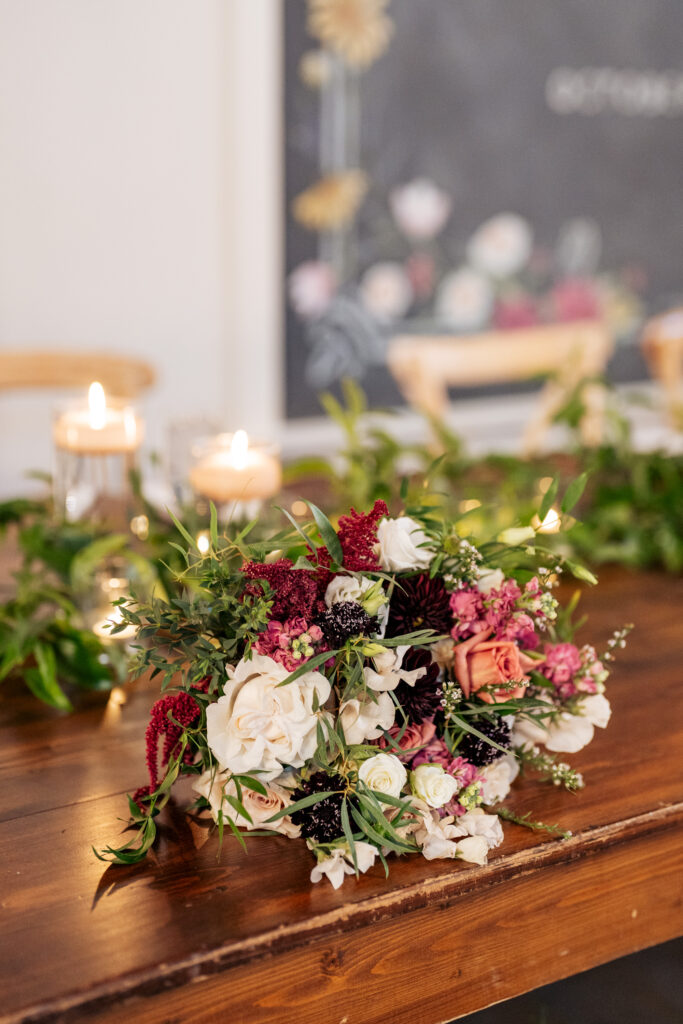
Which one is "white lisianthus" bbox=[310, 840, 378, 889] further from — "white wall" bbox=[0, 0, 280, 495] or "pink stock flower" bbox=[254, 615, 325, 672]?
"white wall" bbox=[0, 0, 280, 495]

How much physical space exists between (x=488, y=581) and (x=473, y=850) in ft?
0.62

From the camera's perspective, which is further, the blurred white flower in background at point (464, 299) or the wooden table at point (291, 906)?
the blurred white flower in background at point (464, 299)

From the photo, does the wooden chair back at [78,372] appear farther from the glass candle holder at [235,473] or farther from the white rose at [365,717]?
the white rose at [365,717]

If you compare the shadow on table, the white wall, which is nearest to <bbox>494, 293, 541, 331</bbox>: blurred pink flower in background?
the white wall

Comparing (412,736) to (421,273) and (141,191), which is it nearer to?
(141,191)

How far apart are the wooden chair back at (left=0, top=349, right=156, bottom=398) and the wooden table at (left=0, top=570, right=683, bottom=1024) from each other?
126cm

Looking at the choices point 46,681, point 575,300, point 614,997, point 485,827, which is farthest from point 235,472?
point 575,300

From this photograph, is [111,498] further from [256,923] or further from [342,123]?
[342,123]

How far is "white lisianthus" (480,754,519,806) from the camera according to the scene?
2.47 feet

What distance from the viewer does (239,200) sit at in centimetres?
290

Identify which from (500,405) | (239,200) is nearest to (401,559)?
(239,200)

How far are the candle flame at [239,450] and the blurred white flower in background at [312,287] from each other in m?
2.05

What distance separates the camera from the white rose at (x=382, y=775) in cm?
68

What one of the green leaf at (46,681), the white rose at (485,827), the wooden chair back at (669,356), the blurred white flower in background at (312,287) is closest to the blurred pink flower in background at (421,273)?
the blurred white flower in background at (312,287)
